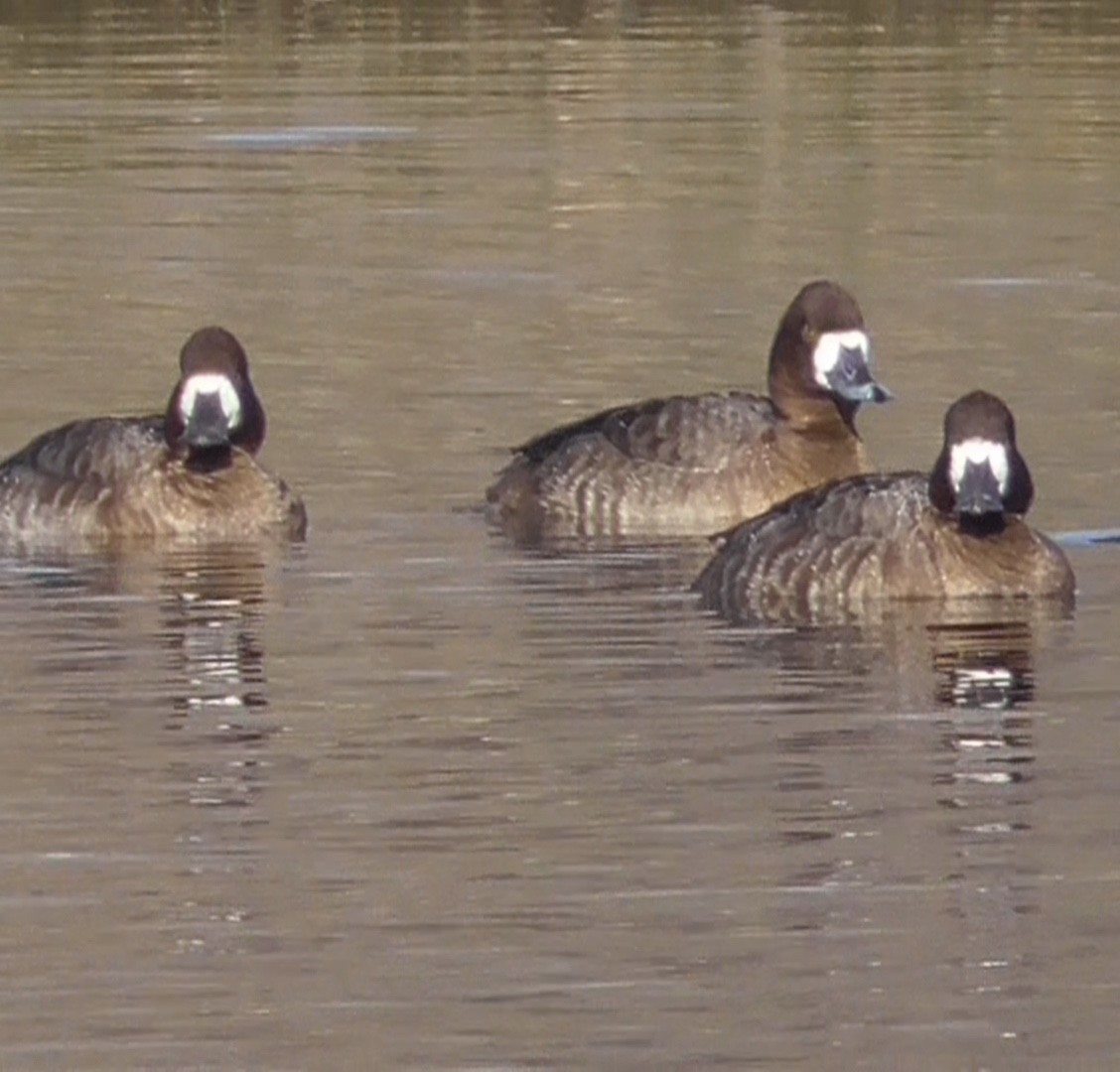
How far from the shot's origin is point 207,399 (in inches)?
863

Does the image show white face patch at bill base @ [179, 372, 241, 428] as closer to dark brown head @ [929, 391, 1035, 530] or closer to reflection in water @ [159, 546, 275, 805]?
reflection in water @ [159, 546, 275, 805]

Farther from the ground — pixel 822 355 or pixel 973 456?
pixel 822 355

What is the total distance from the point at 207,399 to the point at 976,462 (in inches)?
177

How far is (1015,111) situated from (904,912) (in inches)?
1169

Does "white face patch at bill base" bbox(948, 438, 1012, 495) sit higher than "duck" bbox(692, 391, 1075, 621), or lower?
higher

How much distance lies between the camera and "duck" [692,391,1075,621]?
18938 millimetres

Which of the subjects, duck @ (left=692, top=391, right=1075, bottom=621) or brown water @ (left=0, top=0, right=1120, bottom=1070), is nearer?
brown water @ (left=0, top=0, right=1120, bottom=1070)

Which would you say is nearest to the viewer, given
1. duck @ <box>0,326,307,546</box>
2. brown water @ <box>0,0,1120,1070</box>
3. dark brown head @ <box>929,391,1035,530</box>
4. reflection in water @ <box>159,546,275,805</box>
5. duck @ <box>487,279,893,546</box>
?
brown water @ <box>0,0,1120,1070</box>

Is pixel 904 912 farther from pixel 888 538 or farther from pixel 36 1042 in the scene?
pixel 888 538

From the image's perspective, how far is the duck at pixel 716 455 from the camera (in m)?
22.2

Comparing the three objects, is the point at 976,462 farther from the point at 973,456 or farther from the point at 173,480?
the point at 173,480

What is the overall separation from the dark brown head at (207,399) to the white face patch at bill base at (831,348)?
2.76m

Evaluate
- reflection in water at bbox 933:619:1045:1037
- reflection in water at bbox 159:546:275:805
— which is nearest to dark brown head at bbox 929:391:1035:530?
reflection in water at bbox 933:619:1045:1037

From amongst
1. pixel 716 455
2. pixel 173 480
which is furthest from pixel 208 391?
pixel 716 455
